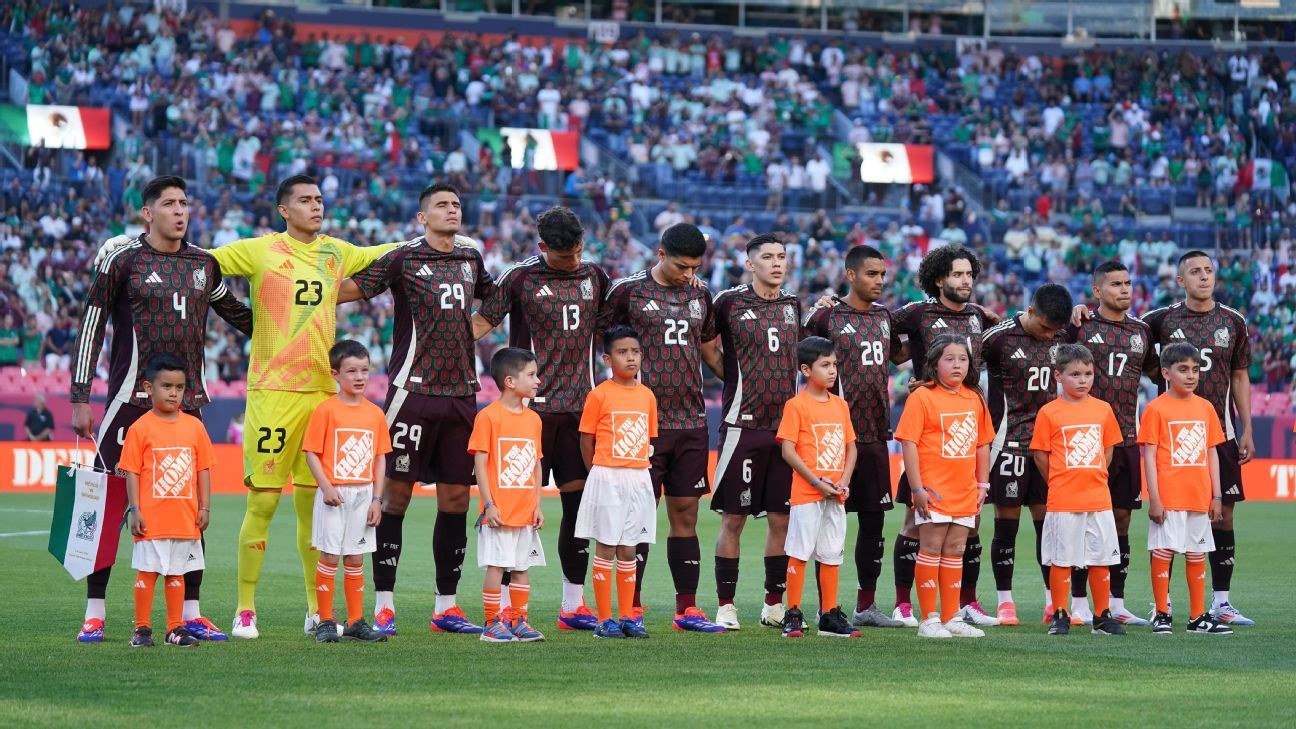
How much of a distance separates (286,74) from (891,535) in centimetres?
2146

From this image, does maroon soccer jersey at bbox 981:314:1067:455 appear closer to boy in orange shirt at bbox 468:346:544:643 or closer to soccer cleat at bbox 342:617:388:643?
boy in orange shirt at bbox 468:346:544:643

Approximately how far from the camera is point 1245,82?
3962 centimetres

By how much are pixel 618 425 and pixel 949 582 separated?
2199mm

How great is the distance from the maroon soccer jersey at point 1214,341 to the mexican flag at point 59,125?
25151 millimetres

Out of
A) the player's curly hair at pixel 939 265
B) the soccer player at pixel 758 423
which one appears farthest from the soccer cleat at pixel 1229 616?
the soccer player at pixel 758 423

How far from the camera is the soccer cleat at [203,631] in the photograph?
362 inches

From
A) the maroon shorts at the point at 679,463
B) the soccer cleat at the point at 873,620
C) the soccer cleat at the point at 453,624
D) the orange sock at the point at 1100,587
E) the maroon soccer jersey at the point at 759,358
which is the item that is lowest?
the soccer cleat at the point at 873,620

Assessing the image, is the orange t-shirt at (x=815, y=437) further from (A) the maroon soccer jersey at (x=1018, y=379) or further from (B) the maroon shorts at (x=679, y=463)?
(A) the maroon soccer jersey at (x=1018, y=379)

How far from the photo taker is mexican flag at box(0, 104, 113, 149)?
31719 mm

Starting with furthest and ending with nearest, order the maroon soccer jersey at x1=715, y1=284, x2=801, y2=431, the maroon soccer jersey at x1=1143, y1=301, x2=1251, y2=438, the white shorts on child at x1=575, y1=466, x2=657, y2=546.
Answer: the maroon soccer jersey at x1=1143, y1=301, x2=1251, y2=438 → the maroon soccer jersey at x1=715, y1=284, x2=801, y2=431 → the white shorts on child at x1=575, y1=466, x2=657, y2=546

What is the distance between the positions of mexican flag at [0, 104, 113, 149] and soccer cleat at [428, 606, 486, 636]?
24187 mm

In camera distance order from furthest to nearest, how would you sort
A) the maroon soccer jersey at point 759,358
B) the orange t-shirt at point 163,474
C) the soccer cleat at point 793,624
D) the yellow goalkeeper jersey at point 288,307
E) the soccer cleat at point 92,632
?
the maroon soccer jersey at point 759,358
the soccer cleat at point 793,624
the yellow goalkeeper jersey at point 288,307
the soccer cleat at point 92,632
the orange t-shirt at point 163,474

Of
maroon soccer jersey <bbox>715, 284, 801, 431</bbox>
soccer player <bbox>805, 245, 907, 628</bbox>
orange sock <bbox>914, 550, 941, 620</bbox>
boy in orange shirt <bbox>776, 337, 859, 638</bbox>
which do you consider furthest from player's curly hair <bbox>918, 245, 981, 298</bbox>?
orange sock <bbox>914, 550, 941, 620</bbox>

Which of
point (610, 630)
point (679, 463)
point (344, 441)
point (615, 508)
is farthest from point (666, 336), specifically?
point (344, 441)
